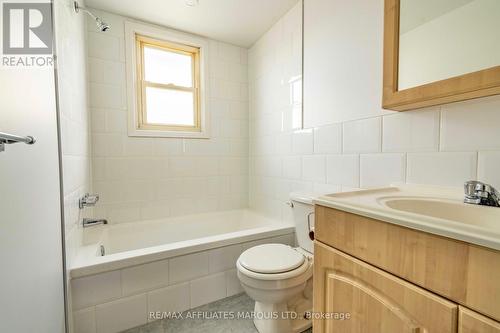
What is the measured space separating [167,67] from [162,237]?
169 centimetres

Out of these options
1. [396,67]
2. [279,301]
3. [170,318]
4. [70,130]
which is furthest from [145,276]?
[396,67]

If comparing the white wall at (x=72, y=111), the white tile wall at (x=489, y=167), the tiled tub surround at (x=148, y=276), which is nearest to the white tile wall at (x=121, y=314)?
the tiled tub surround at (x=148, y=276)

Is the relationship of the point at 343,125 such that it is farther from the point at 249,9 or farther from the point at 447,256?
the point at 249,9

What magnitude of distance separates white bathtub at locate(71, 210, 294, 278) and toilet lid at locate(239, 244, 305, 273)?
0.32 m

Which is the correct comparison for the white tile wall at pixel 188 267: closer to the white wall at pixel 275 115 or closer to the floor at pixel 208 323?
the floor at pixel 208 323

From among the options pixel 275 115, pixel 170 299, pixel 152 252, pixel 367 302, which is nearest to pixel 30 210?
pixel 152 252

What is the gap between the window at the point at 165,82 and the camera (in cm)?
204

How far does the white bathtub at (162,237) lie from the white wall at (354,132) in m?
0.37

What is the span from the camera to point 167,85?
2.24 metres

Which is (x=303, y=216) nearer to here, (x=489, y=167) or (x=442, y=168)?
(x=442, y=168)

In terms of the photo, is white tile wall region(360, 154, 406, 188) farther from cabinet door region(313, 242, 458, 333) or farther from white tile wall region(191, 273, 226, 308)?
white tile wall region(191, 273, 226, 308)

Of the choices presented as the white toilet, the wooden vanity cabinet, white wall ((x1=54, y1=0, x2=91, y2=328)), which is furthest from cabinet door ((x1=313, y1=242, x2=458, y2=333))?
white wall ((x1=54, y1=0, x2=91, y2=328))

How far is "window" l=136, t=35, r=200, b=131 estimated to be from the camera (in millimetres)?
2129

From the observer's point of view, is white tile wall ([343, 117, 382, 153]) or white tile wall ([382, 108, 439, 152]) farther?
white tile wall ([343, 117, 382, 153])
